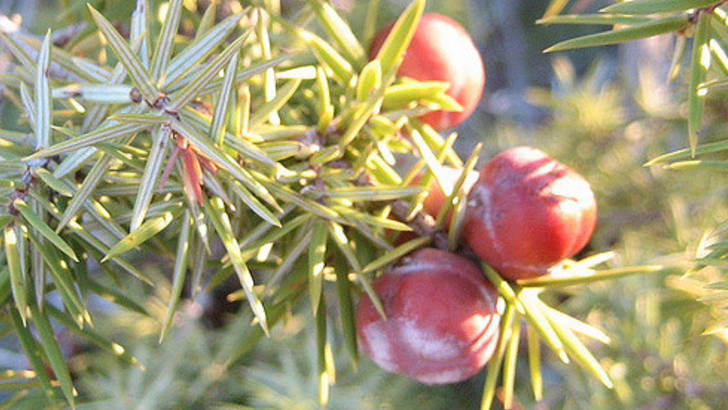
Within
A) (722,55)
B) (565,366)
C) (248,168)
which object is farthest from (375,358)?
(565,366)

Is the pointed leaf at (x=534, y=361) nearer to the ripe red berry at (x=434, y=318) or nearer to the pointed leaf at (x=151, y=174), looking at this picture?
the ripe red berry at (x=434, y=318)

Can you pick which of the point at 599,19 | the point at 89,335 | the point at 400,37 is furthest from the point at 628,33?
the point at 89,335

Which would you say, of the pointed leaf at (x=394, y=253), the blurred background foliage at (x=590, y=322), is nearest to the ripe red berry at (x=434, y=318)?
the pointed leaf at (x=394, y=253)

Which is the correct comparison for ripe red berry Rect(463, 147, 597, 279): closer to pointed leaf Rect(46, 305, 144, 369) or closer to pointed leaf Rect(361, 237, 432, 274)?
pointed leaf Rect(361, 237, 432, 274)

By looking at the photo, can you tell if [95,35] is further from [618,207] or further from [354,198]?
[618,207]

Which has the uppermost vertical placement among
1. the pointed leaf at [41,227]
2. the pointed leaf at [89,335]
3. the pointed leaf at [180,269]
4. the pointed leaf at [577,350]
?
the pointed leaf at [41,227]

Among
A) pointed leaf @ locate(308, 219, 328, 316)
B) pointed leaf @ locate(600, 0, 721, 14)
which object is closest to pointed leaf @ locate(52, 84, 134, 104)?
pointed leaf @ locate(308, 219, 328, 316)

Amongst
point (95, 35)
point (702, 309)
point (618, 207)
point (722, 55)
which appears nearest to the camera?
point (722, 55)
